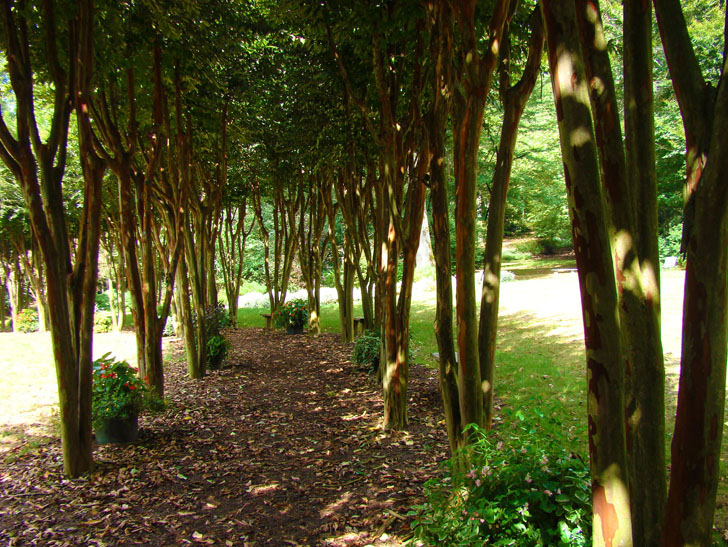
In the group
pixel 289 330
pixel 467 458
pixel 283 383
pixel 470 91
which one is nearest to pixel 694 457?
pixel 467 458

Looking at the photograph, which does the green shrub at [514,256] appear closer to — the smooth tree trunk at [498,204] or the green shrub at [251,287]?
the green shrub at [251,287]

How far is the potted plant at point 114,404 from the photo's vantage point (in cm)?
455

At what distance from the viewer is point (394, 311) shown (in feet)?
16.6

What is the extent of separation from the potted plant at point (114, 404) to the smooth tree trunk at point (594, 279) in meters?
4.34

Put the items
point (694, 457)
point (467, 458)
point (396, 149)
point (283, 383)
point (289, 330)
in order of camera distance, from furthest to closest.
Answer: point (289, 330), point (283, 383), point (396, 149), point (467, 458), point (694, 457)

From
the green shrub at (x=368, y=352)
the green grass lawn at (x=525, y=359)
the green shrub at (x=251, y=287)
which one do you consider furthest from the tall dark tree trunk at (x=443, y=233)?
the green shrub at (x=251, y=287)

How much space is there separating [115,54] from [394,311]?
13.4ft

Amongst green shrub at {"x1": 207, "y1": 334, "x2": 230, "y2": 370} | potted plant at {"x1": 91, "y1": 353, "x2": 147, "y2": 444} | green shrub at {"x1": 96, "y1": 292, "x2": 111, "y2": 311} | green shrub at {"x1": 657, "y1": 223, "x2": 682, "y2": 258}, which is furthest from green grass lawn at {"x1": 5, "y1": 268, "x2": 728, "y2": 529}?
green shrub at {"x1": 96, "y1": 292, "x2": 111, "y2": 311}

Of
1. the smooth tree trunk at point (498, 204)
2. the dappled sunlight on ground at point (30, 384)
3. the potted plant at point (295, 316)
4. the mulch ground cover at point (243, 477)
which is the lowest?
the mulch ground cover at point (243, 477)

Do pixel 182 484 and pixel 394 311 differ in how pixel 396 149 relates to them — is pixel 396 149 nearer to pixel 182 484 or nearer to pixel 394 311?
pixel 394 311

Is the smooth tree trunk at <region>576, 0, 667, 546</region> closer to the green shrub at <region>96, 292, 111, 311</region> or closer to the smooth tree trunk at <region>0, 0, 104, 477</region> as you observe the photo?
the smooth tree trunk at <region>0, 0, 104, 477</region>

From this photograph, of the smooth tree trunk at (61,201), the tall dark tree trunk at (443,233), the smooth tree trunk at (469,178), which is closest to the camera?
the smooth tree trunk at (469,178)

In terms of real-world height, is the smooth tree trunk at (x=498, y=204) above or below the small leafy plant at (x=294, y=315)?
above

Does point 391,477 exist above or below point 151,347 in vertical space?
below
